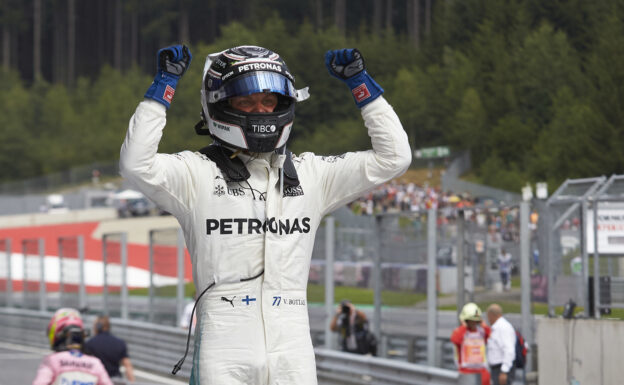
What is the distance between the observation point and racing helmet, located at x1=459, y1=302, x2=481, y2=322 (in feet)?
40.8

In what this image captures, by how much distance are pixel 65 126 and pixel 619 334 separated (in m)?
83.0

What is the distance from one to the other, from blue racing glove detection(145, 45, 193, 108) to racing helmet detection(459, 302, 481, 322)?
8.39 metres

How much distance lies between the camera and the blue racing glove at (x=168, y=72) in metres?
4.36

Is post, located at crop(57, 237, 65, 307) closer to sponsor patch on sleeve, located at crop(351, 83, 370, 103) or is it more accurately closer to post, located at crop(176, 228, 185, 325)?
→ post, located at crop(176, 228, 185, 325)

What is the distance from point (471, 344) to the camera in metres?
12.4

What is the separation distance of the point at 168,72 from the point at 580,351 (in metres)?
7.11

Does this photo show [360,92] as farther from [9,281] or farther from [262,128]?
[9,281]

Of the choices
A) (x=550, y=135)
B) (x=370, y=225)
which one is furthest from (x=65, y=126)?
(x=370, y=225)

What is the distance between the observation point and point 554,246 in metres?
11.9

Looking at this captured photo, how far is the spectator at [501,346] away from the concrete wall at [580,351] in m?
1.23

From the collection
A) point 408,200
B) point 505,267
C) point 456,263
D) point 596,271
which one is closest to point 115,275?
point 456,263

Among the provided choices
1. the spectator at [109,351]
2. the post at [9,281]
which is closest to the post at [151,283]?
the spectator at [109,351]

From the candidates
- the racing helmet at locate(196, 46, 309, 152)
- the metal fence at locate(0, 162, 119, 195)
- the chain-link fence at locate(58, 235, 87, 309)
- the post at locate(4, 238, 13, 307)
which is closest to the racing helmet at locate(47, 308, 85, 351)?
the racing helmet at locate(196, 46, 309, 152)

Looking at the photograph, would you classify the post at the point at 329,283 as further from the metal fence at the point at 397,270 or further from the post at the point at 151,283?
the post at the point at 151,283
